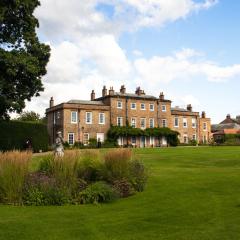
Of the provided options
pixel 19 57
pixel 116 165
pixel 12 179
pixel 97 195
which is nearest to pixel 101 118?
pixel 19 57

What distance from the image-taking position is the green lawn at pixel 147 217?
9156 millimetres

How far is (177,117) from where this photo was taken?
73000 mm

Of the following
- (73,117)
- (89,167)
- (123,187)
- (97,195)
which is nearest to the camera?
(97,195)

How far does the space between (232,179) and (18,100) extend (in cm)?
1620

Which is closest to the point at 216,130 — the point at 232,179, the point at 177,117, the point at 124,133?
the point at 177,117

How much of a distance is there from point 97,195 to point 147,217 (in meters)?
2.93

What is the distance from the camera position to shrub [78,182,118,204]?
13.3 meters

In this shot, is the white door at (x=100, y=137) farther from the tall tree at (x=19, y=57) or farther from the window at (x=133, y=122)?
the tall tree at (x=19, y=57)

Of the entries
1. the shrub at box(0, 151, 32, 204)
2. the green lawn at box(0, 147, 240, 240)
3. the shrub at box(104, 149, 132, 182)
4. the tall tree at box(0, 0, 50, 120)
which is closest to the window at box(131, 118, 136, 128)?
the tall tree at box(0, 0, 50, 120)

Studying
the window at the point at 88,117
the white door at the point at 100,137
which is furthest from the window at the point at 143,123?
the window at the point at 88,117

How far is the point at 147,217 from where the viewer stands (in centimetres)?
1080

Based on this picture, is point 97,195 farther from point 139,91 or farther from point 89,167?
point 139,91

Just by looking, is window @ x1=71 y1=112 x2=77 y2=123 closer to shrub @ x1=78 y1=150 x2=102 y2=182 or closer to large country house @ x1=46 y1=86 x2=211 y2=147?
large country house @ x1=46 y1=86 x2=211 y2=147

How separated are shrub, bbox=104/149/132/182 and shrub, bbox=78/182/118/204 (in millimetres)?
1237
